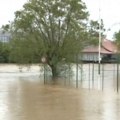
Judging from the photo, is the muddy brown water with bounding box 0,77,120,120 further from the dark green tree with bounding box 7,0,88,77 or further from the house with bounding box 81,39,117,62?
the house with bounding box 81,39,117,62

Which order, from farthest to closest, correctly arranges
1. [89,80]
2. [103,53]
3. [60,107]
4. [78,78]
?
[103,53] → [78,78] → [89,80] → [60,107]

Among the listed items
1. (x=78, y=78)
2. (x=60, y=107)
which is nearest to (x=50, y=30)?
(x=78, y=78)

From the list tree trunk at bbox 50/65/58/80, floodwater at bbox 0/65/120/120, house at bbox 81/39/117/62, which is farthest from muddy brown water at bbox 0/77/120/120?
house at bbox 81/39/117/62

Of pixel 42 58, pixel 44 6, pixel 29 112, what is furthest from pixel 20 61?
pixel 29 112

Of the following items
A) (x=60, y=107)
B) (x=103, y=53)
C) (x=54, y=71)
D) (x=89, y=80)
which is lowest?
(x=60, y=107)

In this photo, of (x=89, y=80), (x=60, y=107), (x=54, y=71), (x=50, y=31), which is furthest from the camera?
(x=50, y=31)

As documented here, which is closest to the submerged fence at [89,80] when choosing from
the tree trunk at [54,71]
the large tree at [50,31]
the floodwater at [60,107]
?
the tree trunk at [54,71]

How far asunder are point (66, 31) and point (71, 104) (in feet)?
66.8

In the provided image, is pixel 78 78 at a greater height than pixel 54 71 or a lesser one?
lesser

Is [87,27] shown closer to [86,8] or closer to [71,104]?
[86,8]

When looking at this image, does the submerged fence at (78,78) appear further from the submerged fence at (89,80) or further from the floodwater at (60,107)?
the floodwater at (60,107)

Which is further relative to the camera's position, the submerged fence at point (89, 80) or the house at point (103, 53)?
the house at point (103, 53)

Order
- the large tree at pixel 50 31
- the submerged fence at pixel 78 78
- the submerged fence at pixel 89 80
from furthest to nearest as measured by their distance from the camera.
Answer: the large tree at pixel 50 31, the submerged fence at pixel 78 78, the submerged fence at pixel 89 80

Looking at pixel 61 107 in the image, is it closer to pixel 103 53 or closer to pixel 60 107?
pixel 60 107
